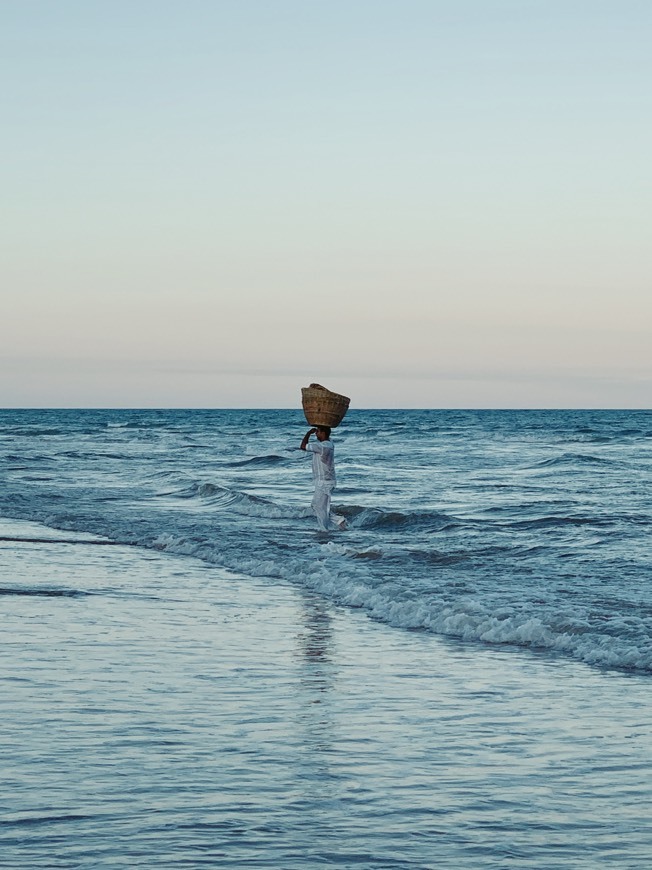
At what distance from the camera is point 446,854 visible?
169 inches

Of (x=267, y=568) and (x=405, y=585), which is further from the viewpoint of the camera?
(x=267, y=568)

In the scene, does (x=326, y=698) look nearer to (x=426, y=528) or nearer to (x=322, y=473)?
(x=322, y=473)

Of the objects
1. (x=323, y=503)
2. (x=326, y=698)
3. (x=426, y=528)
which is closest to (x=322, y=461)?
(x=323, y=503)

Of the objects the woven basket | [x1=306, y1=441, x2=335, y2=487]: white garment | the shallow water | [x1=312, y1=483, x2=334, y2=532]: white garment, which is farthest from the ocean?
the woven basket

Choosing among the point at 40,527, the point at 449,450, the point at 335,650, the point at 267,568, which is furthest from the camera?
the point at 449,450

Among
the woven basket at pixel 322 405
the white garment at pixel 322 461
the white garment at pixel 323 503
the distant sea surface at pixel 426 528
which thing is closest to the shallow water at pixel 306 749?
the distant sea surface at pixel 426 528

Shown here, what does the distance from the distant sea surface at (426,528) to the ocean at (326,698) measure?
0.07 metres

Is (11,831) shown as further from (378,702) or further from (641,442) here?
(641,442)

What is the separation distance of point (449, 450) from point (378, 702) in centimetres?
4030

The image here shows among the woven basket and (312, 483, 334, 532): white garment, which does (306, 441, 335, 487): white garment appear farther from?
the woven basket

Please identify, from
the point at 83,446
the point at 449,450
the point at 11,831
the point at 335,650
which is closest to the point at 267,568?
the point at 335,650

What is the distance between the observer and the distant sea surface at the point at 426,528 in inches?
394

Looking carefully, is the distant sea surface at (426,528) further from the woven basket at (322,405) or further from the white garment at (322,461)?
the woven basket at (322,405)

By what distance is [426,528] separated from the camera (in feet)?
61.5
